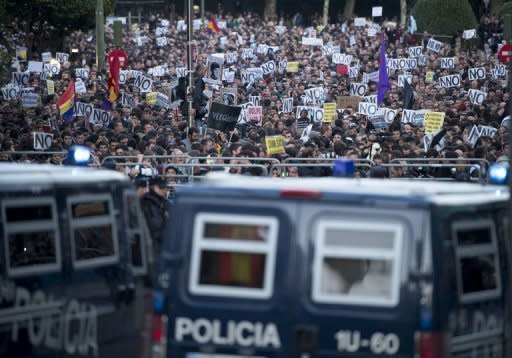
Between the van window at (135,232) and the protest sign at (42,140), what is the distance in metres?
10.2

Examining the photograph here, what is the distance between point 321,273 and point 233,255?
48 cm

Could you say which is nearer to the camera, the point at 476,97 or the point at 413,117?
the point at 413,117

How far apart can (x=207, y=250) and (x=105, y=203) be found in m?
1.76

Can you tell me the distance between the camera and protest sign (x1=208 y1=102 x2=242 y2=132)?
818 inches

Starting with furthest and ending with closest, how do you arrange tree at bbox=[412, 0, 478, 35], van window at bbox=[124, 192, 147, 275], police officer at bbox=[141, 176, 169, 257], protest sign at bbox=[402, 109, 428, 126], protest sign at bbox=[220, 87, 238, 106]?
tree at bbox=[412, 0, 478, 35], protest sign at bbox=[220, 87, 238, 106], protest sign at bbox=[402, 109, 428, 126], police officer at bbox=[141, 176, 169, 257], van window at bbox=[124, 192, 147, 275]

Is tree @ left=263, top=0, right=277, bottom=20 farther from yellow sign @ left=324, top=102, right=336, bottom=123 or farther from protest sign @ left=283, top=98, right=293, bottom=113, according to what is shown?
yellow sign @ left=324, top=102, right=336, bottom=123

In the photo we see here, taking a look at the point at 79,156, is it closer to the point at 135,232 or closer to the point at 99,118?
the point at 135,232

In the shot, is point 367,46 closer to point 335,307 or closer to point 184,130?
point 184,130

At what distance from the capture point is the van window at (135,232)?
8.78 metres

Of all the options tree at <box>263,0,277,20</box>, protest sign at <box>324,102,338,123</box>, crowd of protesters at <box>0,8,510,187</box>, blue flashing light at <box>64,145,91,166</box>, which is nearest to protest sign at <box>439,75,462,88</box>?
crowd of protesters at <box>0,8,510,187</box>

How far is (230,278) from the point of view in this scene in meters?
7.03

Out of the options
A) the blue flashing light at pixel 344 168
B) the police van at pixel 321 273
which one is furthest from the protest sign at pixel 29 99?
the police van at pixel 321 273

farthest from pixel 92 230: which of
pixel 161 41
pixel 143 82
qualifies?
pixel 161 41

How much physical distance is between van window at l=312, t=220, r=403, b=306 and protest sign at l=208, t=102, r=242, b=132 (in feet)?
45.6
